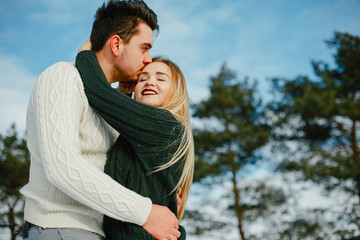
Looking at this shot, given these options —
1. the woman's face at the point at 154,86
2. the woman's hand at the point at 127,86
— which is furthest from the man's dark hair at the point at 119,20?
the woman's hand at the point at 127,86

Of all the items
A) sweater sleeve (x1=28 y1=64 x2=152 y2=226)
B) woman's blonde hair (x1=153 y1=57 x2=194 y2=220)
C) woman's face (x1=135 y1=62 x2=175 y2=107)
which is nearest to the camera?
sweater sleeve (x1=28 y1=64 x2=152 y2=226)

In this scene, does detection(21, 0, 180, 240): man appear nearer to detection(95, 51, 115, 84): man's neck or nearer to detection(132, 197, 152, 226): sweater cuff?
detection(132, 197, 152, 226): sweater cuff

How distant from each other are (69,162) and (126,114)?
0.37 metres

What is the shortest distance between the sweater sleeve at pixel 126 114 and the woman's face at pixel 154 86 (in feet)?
2.08

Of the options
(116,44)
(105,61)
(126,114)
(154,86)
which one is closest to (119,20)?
(116,44)

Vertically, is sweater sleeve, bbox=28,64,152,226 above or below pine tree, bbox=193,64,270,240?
below

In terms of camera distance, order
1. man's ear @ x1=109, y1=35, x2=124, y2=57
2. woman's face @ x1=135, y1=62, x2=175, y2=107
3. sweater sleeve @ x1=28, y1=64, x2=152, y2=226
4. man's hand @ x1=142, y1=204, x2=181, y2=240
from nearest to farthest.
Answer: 1. sweater sleeve @ x1=28, y1=64, x2=152, y2=226
2. man's hand @ x1=142, y1=204, x2=181, y2=240
3. man's ear @ x1=109, y1=35, x2=124, y2=57
4. woman's face @ x1=135, y1=62, x2=175, y2=107

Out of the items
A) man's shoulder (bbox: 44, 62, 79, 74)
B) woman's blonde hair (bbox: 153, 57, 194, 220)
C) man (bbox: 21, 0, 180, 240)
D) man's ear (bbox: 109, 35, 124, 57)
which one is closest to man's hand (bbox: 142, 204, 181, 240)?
man (bbox: 21, 0, 180, 240)

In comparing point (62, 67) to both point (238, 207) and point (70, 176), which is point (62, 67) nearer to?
point (70, 176)

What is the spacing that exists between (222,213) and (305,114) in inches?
194

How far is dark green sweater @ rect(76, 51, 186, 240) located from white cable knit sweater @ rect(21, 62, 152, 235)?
0.07 meters

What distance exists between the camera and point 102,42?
7.17 ft

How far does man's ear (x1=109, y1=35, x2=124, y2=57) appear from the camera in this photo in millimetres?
2154

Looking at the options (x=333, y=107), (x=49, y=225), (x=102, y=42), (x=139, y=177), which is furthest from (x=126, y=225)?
(x=333, y=107)
